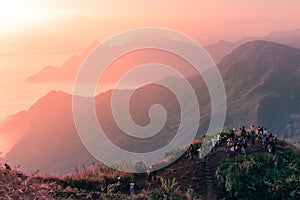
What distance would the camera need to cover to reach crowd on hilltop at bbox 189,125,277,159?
3014cm

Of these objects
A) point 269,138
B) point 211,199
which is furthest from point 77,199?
point 269,138

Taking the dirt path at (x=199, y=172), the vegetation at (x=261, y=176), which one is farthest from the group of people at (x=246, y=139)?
the vegetation at (x=261, y=176)

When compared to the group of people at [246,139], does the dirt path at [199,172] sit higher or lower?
lower

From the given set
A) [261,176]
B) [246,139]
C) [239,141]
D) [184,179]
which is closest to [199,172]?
[184,179]

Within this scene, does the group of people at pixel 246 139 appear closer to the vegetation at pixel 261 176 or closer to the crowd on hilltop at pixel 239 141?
the crowd on hilltop at pixel 239 141

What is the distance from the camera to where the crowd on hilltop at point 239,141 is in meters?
30.1

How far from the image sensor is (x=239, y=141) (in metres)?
31.2

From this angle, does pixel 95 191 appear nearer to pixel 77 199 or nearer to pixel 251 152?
pixel 77 199

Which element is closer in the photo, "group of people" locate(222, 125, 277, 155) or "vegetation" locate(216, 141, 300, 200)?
"vegetation" locate(216, 141, 300, 200)

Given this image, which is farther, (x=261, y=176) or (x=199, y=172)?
(x=199, y=172)

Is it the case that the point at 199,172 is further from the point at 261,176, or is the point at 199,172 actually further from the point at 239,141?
the point at 239,141

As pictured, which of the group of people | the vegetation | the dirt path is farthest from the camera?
the group of people

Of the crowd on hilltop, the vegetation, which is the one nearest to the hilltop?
the vegetation

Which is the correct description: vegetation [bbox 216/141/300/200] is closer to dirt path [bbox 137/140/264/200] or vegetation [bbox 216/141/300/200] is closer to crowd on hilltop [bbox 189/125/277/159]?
dirt path [bbox 137/140/264/200]
